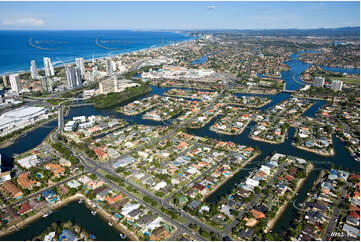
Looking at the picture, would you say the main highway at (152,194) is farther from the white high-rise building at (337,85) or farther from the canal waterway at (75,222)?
the white high-rise building at (337,85)

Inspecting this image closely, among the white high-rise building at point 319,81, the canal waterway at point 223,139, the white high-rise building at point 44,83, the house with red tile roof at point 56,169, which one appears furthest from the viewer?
the white high-rise building at point 319,81

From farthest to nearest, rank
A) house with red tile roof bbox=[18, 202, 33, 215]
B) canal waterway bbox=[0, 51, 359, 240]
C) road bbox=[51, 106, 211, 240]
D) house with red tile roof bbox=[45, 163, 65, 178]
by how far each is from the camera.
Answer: house with red tile roof bbox=[45, 163, 65, 178] < house with red tile roof bbox=[18, 202, 33, 215] < canal waterway bbox=[0, 51, 359, 240] < road bbox=[51, 106, 211, 240]

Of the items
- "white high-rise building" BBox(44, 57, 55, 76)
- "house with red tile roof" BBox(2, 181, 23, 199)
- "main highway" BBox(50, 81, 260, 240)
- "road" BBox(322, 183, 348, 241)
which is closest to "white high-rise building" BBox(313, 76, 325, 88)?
"main highway" BBox(50, 81, 260, 240)

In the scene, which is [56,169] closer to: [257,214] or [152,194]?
[152,194]

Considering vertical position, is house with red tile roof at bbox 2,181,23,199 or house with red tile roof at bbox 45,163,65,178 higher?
house with red tile roof at bbox 45,163,65,178

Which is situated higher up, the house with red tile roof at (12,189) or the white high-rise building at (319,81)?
the white high-rise building at (319,81)

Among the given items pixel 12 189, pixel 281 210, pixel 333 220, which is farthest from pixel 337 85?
pixel 12 189

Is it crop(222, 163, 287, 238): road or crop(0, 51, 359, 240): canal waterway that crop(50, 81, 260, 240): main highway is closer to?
crop(222, 163, 287, 238): road

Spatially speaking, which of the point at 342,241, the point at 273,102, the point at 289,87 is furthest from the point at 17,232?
the point at 289,87

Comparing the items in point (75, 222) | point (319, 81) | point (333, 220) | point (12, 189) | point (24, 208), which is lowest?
point (75, 222)

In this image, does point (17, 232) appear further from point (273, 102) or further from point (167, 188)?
point (273, 102)

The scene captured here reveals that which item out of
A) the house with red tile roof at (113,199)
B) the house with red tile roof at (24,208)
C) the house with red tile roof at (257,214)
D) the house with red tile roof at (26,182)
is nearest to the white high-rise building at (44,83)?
the house with red tile roof at (26,182)

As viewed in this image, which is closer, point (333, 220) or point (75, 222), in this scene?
point (333, 220)
